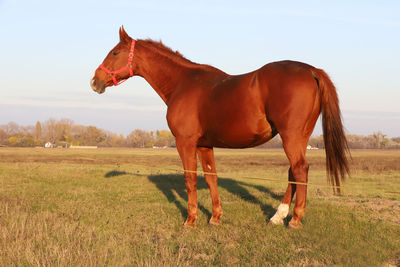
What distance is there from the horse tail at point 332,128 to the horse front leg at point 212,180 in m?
2.22

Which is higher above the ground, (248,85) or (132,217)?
(248,85)

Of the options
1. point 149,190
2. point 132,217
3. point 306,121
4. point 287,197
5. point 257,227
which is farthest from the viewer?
point 149,190

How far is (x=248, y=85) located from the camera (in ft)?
18.7

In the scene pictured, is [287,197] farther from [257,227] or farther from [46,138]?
[46,138]

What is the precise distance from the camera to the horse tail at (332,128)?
5590 millimetres

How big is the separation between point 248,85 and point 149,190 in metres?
6.92

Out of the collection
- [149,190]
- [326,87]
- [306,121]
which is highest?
[326,87]

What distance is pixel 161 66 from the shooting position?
7.30 meters

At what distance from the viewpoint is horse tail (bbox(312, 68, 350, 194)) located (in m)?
5.59

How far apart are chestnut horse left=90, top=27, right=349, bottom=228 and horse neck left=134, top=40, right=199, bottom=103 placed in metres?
0.02

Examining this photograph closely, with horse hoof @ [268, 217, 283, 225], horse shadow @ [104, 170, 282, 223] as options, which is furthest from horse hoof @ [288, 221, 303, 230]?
horse shadow @ [104, 170, 282, 223]

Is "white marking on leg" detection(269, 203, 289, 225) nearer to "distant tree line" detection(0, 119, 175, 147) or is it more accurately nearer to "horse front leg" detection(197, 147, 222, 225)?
"horse front leg" detection(197, 147, 222, 225)

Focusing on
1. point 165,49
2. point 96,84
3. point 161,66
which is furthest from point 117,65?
point 165,49

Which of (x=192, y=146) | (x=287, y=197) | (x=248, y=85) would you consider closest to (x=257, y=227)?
(x=287, y=197)
